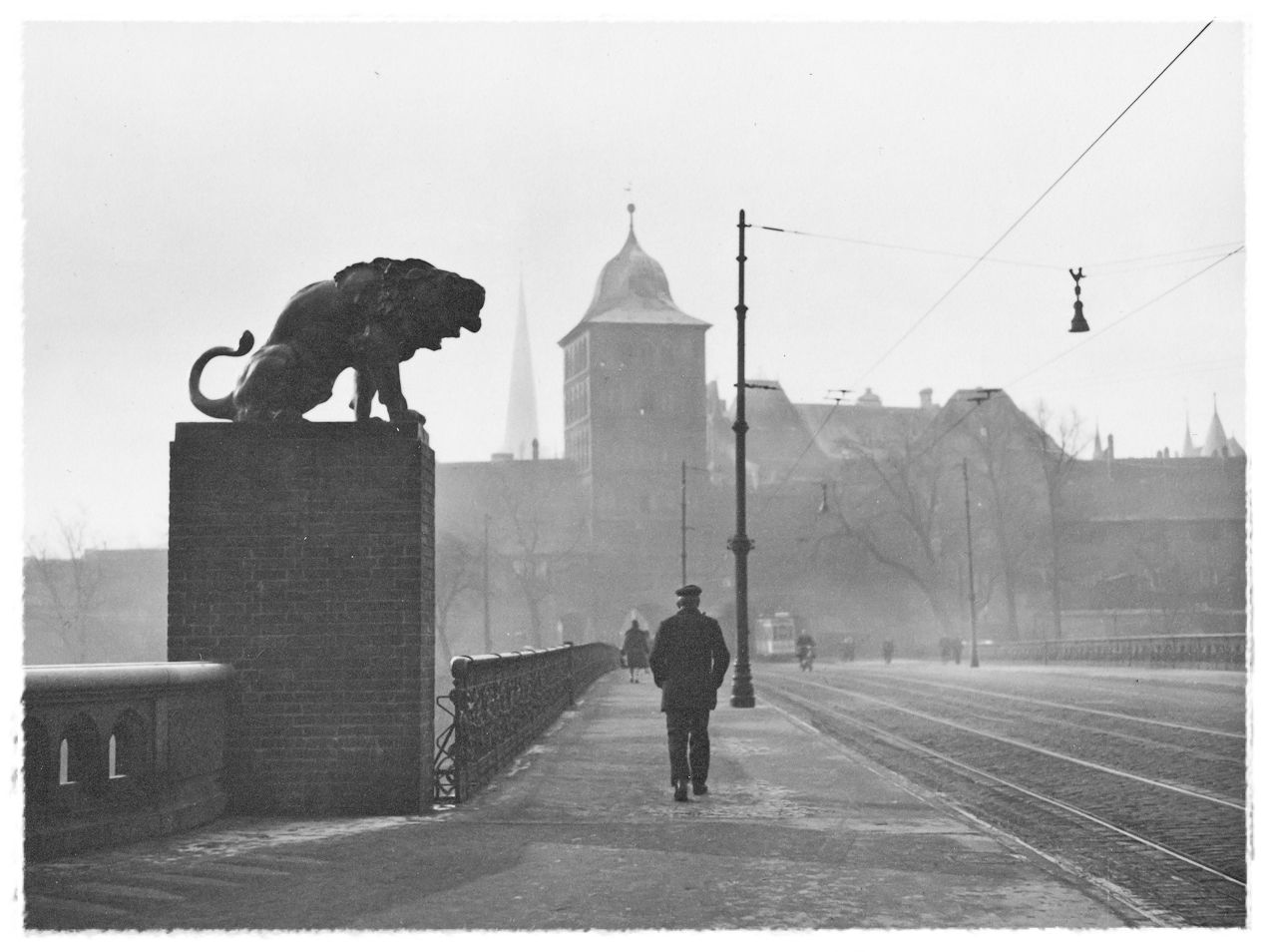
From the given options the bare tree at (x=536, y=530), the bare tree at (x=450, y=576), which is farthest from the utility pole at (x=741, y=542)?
the bare tree at (x=536, y=530)

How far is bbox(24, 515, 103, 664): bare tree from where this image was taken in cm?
5956

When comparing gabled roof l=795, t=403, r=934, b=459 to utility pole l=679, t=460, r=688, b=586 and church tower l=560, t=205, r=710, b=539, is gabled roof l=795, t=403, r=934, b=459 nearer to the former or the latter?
church tower l=560, t=205, r=710, b=539

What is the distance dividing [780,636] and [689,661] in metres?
61.9

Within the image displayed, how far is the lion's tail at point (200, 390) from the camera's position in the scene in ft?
34.3

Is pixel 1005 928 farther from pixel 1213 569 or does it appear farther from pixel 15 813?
pixel 1213 569

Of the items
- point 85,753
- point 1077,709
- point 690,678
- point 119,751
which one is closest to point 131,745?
point 119,751

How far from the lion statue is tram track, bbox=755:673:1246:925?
5.26 metres

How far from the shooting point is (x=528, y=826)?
911 centimetres

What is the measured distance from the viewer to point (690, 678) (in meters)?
11.2

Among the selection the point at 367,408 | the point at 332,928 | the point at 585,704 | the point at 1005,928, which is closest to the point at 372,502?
the point at 367,408

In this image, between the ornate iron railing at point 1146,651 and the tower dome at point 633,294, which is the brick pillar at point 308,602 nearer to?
the ornate iron railing at point 1146,651

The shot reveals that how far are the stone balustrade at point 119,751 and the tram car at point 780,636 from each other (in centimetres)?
6316

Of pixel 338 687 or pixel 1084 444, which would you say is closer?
pixel 338 687

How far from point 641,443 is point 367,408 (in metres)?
98.0
